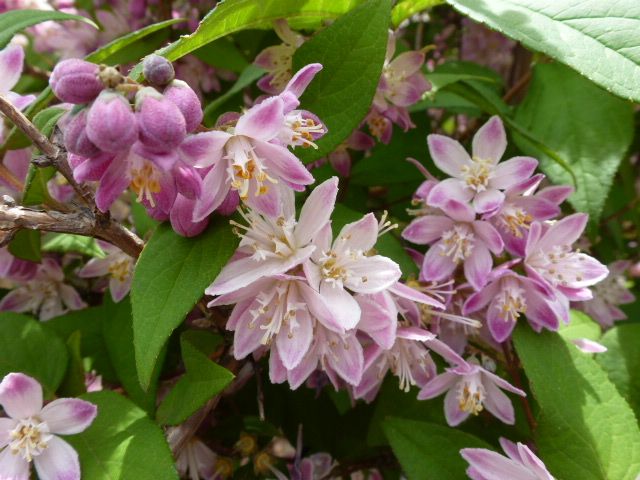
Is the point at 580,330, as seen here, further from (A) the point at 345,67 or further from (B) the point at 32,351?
(B) the point at 32,351

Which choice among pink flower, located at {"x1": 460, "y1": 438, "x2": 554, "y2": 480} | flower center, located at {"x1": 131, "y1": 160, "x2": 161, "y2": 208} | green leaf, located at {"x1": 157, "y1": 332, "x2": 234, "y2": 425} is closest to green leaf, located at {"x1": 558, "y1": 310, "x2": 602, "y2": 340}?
pink flower, located at {"x1": 460, "y1": 438, "x2": 554, "y2": 480}

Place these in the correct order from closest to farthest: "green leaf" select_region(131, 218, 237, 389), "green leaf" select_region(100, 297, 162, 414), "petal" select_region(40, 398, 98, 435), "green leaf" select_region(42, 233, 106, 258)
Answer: "green leaf" select_region(131, 218, 237, 389) → "petal" select_region(40, 398, 98, 435) → "green leaf" select_region(100, 297, 162, 414) → "green leaf" select_region(42, 233, 106, 258)

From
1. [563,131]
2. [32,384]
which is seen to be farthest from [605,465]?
[32,384]

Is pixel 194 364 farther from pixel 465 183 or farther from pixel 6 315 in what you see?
pixel 465 183

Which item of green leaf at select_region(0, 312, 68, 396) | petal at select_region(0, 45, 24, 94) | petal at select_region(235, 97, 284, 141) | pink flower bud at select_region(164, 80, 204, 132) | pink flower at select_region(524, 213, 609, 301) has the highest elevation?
pink flower bud at select_region(164, 80, 204, 132)

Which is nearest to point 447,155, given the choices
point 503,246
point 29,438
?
point 503,246

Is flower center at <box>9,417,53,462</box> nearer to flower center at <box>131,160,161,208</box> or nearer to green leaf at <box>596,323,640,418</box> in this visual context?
flower center at <box>131,160,161,208</box>
